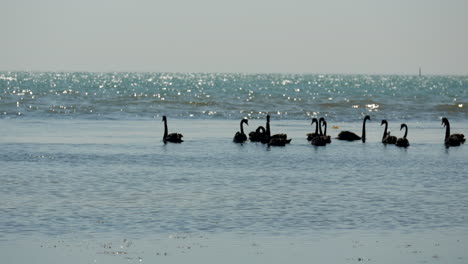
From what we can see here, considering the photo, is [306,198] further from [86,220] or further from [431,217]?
[86,220]

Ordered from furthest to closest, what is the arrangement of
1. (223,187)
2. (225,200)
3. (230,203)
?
1. (223,187)
2. (225,200)
3. (230,203)

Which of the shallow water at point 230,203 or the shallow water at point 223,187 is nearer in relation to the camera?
the shallow water at point 230,203

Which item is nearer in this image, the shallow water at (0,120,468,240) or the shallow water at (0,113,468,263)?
the shallow water at (0,113,468,263)

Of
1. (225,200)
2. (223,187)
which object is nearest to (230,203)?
(225,200)

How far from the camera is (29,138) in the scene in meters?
36.8

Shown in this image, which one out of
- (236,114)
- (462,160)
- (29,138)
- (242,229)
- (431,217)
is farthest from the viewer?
(236,114)

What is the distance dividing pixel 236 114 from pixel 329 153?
30825mm

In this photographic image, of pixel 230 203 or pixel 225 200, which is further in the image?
pixel 225 200

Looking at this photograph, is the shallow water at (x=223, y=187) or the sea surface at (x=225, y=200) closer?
the sea surface at (x=225, y=200)

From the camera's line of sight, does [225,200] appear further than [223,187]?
No

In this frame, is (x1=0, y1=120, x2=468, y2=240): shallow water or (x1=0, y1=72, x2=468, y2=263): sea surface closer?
(x1=0, y1=72, x2=468, y2=263): sea surface

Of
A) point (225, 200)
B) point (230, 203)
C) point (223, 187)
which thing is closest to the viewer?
point (230, 203)

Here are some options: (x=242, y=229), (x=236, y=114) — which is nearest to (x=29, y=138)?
(x=242, y=229)

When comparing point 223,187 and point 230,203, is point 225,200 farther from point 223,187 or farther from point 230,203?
point 223,187
